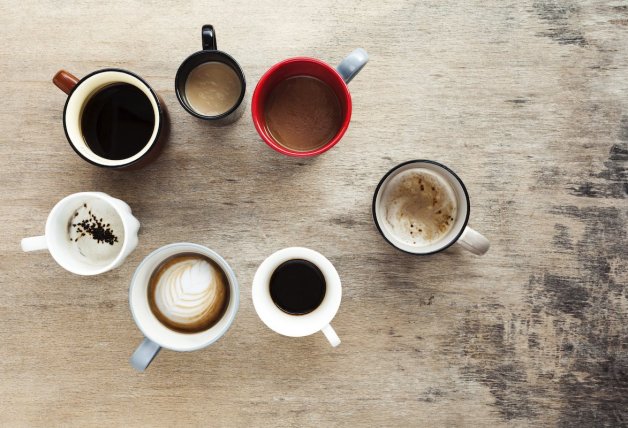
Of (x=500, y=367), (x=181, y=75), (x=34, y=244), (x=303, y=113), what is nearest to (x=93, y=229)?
→ (x=34, y=244)

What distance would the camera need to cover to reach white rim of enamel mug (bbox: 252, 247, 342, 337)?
0.96m

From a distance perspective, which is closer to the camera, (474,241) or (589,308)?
(474,241)

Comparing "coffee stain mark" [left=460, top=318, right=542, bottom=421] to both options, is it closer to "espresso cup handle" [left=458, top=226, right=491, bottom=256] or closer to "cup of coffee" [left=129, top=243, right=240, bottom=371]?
"espresso cup handle" [left=458, top=226, right=491, bottom=256]

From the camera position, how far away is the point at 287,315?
1.00 metres

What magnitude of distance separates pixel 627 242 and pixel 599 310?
0.53 ft

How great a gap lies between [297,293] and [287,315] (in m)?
0.05

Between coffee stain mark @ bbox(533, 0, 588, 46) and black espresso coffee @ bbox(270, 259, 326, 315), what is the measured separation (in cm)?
73

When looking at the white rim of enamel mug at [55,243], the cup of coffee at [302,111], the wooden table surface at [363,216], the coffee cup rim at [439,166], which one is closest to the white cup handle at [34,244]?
the white rim of enamel mug at [55,243]

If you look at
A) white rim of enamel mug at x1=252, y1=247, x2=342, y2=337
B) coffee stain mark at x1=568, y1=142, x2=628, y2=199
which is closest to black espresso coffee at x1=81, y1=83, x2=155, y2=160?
white rim of enamel mug at x1=252, y1=247, x2=342, y2=337

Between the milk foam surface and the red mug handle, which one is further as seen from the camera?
the milk foam surface

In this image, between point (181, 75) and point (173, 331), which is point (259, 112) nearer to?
point (181, 75)

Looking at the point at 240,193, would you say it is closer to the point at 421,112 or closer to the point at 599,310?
the point at 421,112

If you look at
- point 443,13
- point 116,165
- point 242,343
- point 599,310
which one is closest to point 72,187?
point 116,165

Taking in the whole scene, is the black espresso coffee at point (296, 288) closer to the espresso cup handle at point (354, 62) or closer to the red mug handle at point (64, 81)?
the espresso cup handle at point (354, 62)
